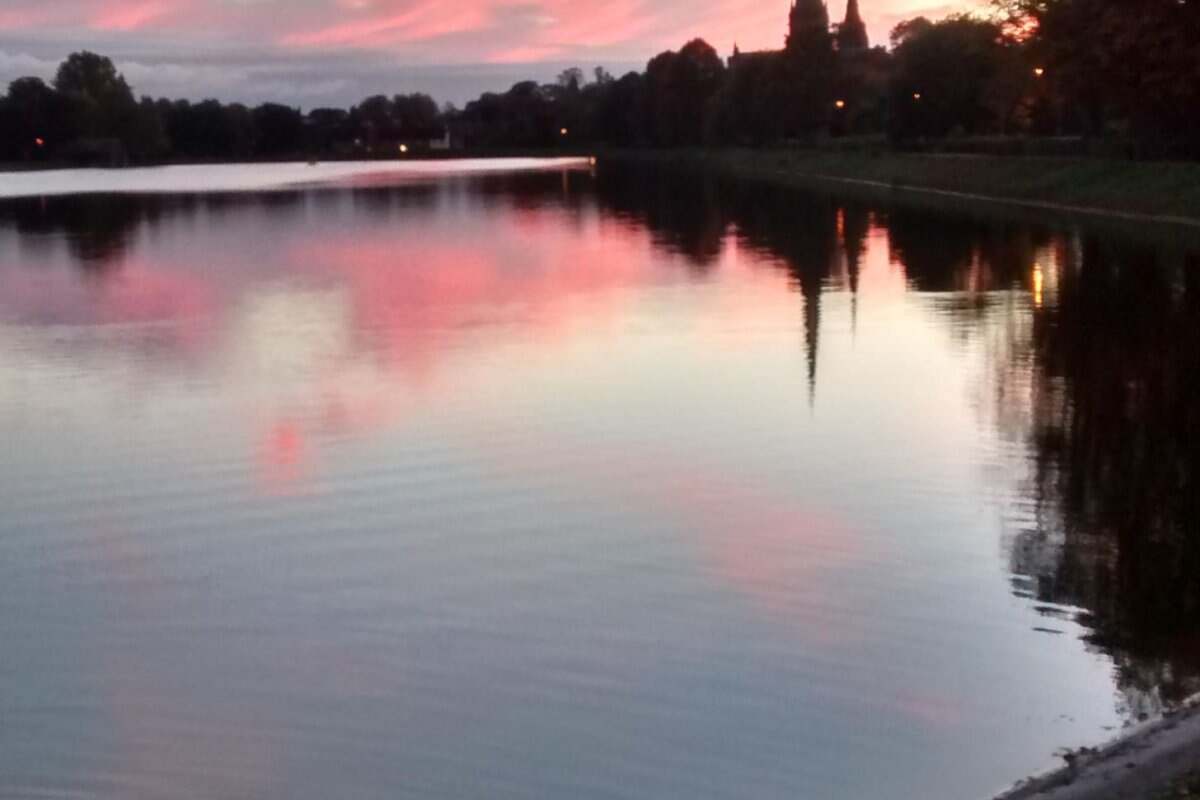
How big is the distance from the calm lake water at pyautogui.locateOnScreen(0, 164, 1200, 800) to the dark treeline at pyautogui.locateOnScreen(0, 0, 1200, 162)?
19.8 meters

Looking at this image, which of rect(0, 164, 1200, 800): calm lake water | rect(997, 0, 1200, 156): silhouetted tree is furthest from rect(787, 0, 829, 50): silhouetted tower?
rect(0, 164, 1200, 800): calm lake water

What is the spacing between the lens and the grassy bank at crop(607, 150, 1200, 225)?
4122 cm

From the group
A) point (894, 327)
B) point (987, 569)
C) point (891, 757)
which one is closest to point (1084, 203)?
point (894, 327)

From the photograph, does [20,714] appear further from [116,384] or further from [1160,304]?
[1160,304]

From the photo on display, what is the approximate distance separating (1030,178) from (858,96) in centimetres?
5732

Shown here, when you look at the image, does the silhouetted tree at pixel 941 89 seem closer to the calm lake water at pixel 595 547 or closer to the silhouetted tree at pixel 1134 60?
the silhouetted tree at pixel 1134 60

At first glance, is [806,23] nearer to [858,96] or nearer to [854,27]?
[858,96]

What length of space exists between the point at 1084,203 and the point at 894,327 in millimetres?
26288

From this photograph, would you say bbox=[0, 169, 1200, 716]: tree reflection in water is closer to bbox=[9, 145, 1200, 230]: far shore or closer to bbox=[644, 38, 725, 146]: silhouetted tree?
bbox=[9, 145, 1200, 230]: far shore

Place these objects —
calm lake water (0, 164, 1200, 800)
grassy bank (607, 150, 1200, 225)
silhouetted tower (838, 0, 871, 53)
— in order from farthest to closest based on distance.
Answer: silhouetted tower (838, 0, 871, 53), grassy bank (607, 150, 1200, 225), calm lake water (0, 164, 1200, 800)

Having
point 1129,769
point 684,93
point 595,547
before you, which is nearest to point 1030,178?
point 595,547

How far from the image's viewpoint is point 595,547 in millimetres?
11062

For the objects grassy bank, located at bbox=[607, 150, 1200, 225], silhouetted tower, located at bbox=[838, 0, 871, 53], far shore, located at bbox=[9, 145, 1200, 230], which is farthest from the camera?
silhouetted tower, located at bbox=[838, 0, 871, 53]

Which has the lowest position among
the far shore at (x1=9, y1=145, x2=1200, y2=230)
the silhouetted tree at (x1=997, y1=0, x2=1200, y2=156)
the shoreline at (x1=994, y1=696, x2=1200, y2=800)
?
the shoreline at (x1=994, y1=696, x2=1200, y2=800)
